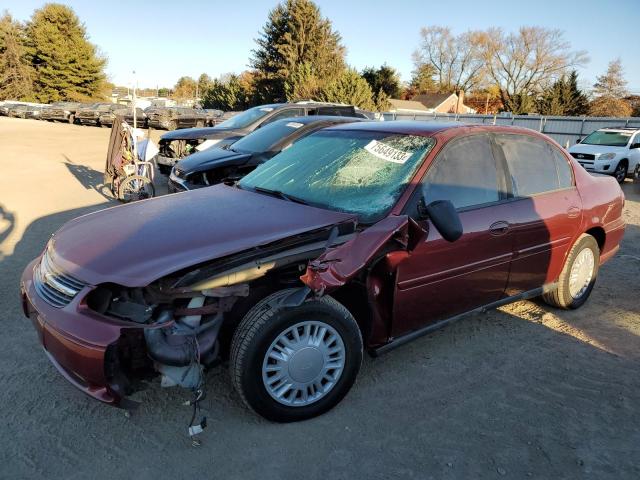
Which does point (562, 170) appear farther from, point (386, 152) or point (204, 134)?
point (204, 134)

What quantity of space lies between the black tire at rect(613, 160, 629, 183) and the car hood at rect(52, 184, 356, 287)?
45.7 feet

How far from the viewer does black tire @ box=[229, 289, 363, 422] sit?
2.55 m

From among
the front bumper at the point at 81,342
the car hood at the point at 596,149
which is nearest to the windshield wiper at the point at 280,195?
the front bumper at the point at 81,342

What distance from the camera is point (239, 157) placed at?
23.9ft

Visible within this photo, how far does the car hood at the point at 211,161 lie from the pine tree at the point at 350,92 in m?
26.4

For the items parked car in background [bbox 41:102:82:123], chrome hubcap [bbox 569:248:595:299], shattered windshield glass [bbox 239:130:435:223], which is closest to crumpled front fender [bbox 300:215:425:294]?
shattered windshield glass [bbox 239:130:435:223]

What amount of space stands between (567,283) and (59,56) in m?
56.3

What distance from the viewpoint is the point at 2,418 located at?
108 inches

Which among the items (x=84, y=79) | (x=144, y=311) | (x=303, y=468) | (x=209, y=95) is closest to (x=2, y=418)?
(x=144, y=311)

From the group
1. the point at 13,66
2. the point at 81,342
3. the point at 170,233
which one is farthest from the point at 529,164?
the point at 13,66

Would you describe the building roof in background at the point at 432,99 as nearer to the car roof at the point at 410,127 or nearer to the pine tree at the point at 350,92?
the pine tree at the point at 350,92

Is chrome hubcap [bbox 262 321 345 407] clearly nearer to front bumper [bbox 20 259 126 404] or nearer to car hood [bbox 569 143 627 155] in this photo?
front bumper [bbox 20 259 126 404]

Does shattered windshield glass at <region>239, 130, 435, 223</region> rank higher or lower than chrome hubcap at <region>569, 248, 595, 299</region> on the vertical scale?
higher

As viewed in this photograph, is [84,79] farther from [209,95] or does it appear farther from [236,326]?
[236,326]
